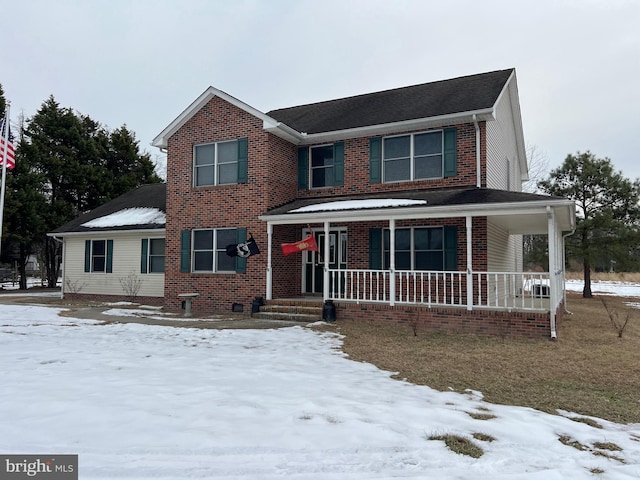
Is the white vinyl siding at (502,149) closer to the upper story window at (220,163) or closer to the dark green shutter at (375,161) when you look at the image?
the dark green shutter at (375,161)

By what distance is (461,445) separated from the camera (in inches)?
137

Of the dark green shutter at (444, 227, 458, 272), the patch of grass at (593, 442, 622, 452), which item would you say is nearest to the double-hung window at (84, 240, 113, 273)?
the dark green shutter at (444, 227, 458, 272)

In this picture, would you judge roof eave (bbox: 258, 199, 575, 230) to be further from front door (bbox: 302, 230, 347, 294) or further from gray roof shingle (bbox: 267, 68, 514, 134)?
gray roof shingle (bbox: 267, 68, 514, 134)

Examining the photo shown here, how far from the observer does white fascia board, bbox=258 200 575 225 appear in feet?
29.6

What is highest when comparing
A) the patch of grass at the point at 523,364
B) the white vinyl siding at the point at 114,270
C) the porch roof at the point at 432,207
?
the porch roof at the point at 432,207

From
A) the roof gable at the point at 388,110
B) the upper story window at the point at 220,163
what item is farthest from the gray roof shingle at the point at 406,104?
the upper story window at the point at 220,163

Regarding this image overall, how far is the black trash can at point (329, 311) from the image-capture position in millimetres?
10711

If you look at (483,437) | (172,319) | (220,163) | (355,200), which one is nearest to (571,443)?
(483,437)

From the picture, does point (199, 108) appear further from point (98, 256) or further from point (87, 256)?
point (87, 256)

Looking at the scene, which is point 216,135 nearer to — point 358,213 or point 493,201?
point 358,213

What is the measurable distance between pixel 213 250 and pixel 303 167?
3894mm

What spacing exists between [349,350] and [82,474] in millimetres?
5124

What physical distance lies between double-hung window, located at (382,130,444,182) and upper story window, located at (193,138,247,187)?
14.0 ft

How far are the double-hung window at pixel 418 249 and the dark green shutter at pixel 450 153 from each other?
5.20ft
